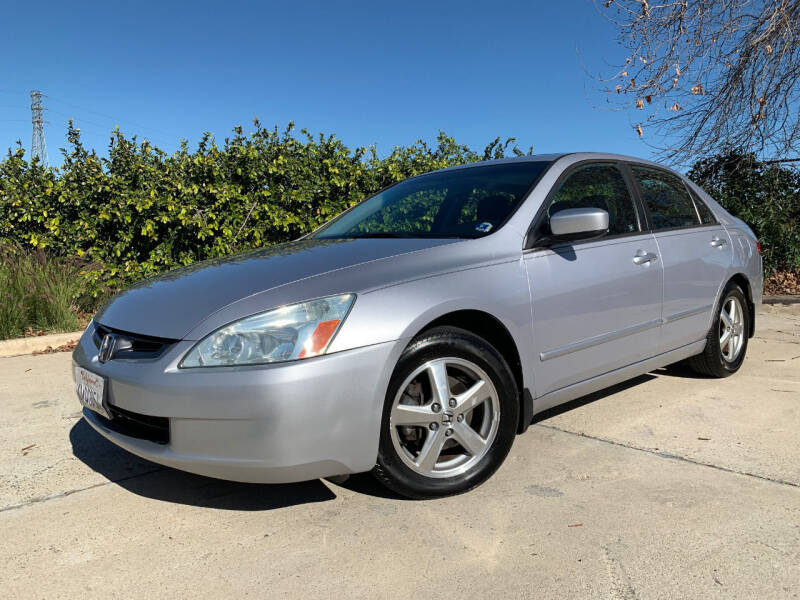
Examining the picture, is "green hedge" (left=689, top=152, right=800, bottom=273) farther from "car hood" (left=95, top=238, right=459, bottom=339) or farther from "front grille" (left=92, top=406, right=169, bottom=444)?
"front grille" (left=92, top=406, right=169, bottom=444)

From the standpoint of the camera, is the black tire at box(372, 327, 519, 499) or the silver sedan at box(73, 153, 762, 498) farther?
the black tire at box(372, 327, 519, 499)

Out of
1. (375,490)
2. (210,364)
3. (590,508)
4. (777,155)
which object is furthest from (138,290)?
(777,155)

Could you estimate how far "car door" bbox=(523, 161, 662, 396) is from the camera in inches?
121

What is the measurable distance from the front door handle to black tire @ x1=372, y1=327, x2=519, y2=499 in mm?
1208

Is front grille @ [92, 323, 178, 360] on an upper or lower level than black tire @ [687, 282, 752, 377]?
upper

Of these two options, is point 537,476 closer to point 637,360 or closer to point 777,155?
point 637,360

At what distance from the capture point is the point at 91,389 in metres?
2.73

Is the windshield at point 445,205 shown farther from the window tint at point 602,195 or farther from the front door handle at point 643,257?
the front door handle at point 643,257

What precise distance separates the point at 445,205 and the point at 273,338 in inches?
63.0

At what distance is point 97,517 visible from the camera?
2660mm

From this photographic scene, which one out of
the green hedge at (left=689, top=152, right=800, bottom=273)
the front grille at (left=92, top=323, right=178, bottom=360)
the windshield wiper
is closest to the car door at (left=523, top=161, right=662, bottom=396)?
the windshield wiper

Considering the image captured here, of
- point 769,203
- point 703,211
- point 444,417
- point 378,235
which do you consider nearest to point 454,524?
point 444,417

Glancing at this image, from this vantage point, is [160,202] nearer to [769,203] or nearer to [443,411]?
[443,411]

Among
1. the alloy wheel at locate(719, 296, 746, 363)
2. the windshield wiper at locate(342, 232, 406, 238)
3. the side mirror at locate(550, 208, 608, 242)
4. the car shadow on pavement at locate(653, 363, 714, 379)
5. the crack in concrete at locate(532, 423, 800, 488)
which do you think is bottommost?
the crack in concrete at locate(532, 423, 800, 488)
